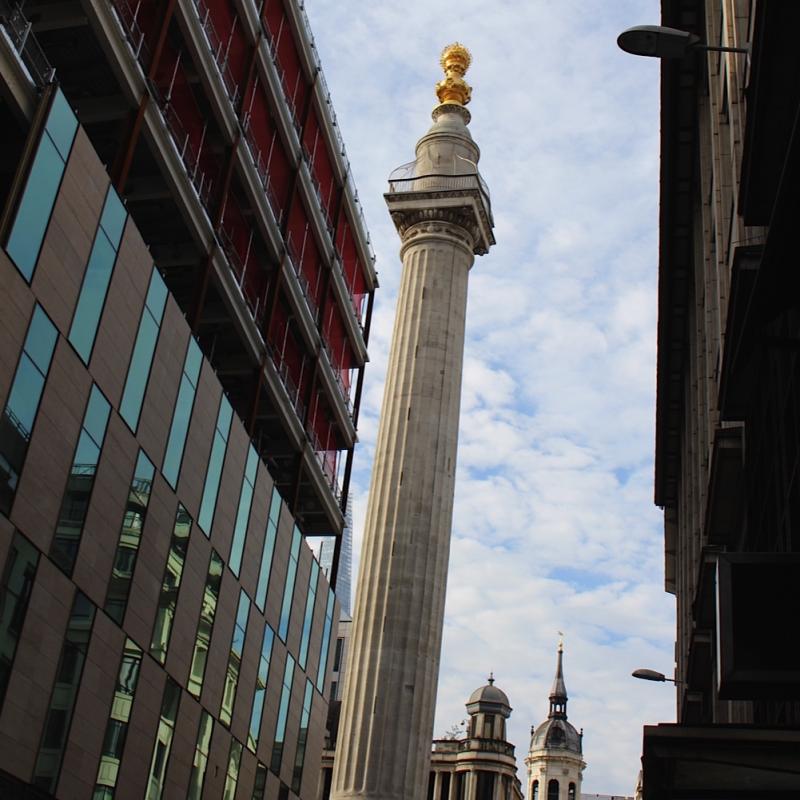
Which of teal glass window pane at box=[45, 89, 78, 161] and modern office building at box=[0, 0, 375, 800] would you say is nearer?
modern office building at box=[0, 0, 375, 800]

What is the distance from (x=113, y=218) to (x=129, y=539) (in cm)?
718

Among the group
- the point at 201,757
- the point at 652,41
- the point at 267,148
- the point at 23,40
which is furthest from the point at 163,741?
the point at 652,41

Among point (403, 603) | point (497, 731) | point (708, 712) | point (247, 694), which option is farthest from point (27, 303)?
point (497, 731)

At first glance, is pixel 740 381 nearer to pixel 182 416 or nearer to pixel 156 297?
pixel 156 297

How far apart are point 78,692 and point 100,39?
15.0m

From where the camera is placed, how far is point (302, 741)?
136 ft

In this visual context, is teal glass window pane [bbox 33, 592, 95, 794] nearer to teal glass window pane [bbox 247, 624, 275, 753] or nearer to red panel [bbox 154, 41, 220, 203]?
teal glass window pane [bbox 247, 624, 275, 753]

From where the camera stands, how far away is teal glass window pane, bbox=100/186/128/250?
2564 cm

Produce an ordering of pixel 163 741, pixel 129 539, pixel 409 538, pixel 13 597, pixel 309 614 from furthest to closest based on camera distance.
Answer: pixel 409 538 < pixel 309 614 < pixel 163 741 < pixel 129 539 < pixel 13 597

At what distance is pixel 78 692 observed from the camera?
24.4m

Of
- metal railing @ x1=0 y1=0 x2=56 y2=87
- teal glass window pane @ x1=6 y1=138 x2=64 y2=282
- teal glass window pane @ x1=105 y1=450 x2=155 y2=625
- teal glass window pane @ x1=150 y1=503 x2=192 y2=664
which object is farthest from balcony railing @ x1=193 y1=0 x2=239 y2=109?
teal glass window pane @ x1=150 y1=503 x2=192 y2=664

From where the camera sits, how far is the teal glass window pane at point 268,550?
36812 millimetres

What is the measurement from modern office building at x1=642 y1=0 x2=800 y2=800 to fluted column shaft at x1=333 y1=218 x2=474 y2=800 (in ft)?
51.3

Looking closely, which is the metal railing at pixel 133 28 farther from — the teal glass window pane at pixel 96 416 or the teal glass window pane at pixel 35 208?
the teal glass window pane at pixel 96 416
